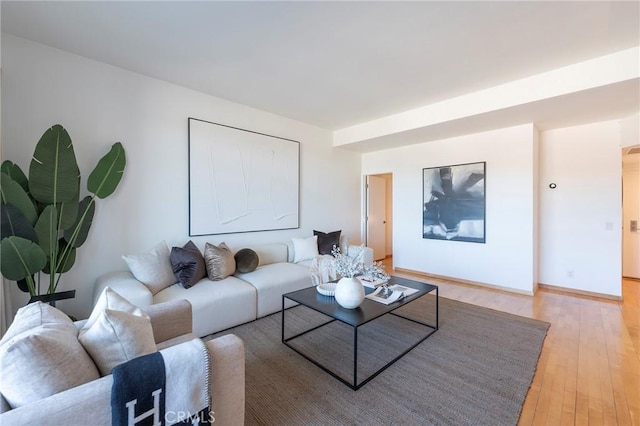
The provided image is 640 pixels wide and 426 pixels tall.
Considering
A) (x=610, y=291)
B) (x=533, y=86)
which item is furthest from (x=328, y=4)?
(x=610, y=291)

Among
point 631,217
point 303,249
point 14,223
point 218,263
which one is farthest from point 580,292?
point 14,223

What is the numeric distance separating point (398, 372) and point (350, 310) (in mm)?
589

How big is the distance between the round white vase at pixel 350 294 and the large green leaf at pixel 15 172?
273 cm

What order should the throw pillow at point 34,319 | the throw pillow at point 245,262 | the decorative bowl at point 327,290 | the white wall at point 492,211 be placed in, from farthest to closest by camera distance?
the white wall at point 492,211 < the throw pillow at point 245,262 < the decorative bowl at point 327,290 < the throw pillow at point 34,319

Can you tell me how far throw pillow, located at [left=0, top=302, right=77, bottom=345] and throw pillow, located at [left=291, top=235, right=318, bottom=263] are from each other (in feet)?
9.70

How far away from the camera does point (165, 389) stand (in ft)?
3.58

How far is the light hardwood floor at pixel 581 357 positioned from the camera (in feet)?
5.65

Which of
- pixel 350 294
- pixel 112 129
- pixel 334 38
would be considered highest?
pixel 334 38

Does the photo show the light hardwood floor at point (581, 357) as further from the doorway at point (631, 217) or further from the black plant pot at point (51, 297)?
the black plant pot at point (51, 297)

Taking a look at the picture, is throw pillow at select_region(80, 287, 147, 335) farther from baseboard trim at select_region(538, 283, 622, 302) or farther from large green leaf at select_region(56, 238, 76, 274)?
baseboard trim at select_region(538, 283, 622, 302)

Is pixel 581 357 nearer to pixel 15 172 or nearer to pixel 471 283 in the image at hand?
pixel 471 283

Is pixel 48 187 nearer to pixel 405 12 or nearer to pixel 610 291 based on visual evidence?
pixel 405 12

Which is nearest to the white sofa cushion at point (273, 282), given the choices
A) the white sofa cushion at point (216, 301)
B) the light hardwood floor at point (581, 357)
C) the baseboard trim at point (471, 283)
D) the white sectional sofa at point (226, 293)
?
the white sectional sofa at point (226, 293)

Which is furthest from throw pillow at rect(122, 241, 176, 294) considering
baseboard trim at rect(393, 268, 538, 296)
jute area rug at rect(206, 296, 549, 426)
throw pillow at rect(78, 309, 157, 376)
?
baseboard trim at rect(393, 268, 538, 296)
